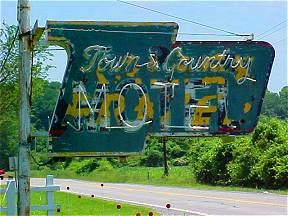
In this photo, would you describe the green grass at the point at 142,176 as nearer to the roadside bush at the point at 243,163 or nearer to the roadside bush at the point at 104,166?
the roadside bush at the point at 104,166

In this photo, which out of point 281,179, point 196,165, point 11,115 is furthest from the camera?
point 196,165

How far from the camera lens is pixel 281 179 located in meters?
34.9

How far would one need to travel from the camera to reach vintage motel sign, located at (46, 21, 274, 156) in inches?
307

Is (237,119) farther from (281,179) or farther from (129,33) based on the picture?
(281,179)

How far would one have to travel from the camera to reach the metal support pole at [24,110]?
25.1ft

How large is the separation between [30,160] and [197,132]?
1.87 m

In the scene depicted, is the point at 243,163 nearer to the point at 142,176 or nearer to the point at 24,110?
the point at 142,176

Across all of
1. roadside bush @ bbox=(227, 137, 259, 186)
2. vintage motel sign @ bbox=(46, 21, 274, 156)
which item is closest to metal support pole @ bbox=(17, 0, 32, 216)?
vintage motel sign @ bbox=(46, 21, 274, 156)

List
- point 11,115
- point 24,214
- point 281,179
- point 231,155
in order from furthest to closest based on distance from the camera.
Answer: point 231,155 → point 281,179 → point 11,115 → point 24,214

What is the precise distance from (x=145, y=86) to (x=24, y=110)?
1344 mm

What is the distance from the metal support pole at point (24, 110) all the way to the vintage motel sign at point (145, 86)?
0.28m

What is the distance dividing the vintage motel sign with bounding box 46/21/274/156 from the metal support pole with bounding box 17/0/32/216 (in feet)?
0.92

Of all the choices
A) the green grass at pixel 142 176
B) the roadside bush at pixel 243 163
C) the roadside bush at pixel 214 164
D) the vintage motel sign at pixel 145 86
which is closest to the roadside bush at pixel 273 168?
the roadside bush at pixel 243 163

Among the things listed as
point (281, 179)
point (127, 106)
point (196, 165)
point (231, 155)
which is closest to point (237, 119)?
point (127, 106)
